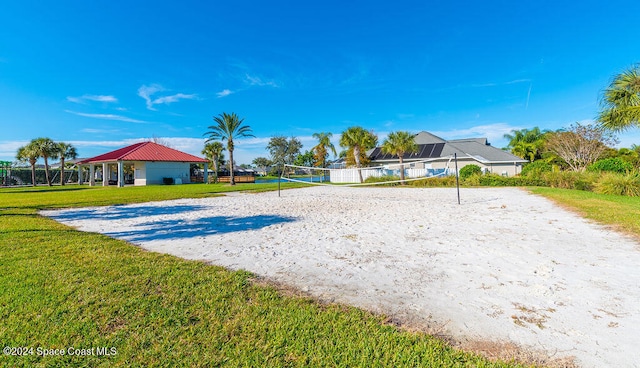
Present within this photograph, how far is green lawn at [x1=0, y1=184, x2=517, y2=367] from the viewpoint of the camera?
2025 mm

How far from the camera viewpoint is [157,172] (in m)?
30.2

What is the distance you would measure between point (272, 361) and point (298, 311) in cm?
69

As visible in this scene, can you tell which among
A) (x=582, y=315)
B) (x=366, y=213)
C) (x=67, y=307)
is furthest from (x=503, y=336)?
(x=366, y=213)

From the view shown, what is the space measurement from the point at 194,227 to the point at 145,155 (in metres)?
27.4

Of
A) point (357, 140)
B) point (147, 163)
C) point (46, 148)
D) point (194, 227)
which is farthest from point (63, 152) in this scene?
point (194, 227)

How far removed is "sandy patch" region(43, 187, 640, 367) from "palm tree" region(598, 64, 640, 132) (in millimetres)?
3930

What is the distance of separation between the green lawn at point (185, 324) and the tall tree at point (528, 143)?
147 feet

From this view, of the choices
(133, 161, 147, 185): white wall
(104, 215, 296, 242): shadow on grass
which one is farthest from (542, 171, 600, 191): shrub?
(133, 161, 147, 185): white wall

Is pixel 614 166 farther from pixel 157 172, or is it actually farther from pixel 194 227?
pixel 157 172

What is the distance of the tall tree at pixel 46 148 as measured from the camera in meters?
32.2

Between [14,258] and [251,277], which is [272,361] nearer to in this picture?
[251,277]

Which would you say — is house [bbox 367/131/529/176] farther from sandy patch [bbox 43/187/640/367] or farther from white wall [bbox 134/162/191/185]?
sandy patch [bbox 43/187/640/367]

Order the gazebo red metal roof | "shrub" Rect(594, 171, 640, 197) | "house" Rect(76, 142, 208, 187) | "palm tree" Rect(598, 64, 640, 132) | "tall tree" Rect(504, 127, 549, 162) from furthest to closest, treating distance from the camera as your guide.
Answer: "tall tree" Rect(504, 127, 549, 162)
the gazebo red metal roof
"house" Rect(76, 142, 208, 187)
"shrub" Rect(594, 171, 640, 197)
"palm tree" Rect(598, 64, 640, 132)

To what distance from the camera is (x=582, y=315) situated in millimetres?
2631
